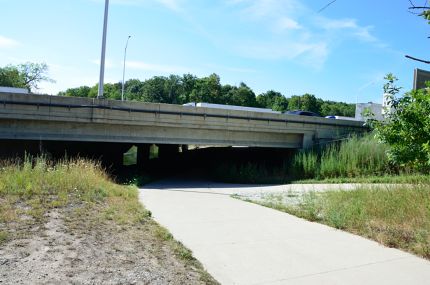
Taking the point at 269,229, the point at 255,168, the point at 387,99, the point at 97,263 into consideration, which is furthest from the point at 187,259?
the point at 255,168

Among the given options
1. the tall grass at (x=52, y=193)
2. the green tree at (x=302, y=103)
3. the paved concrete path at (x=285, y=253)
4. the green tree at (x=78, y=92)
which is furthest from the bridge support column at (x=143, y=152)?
the green tree at (x=78, y=92)

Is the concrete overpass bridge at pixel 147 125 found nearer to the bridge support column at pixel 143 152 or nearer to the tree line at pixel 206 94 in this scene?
the bridge support column at pixel 143 152

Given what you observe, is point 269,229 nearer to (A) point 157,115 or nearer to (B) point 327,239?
(B) point 327,239

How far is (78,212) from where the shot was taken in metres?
7.40

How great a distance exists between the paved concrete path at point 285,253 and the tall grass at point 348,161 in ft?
45.2

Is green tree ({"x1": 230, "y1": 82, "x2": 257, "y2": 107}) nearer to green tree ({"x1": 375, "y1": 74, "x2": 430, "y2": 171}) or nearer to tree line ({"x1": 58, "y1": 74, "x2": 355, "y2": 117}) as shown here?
tree line ({"x1": 58, "y1": 74, "x2": 355, "y2": 117})

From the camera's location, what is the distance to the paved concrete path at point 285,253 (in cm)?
512

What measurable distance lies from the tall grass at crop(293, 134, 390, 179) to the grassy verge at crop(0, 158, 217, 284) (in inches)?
559

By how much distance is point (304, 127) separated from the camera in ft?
89.4

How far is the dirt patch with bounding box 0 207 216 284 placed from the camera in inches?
176

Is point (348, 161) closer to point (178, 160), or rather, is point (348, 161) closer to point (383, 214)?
point (383, 214)

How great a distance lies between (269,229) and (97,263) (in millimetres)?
3732

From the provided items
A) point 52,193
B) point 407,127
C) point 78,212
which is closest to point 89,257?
point 78,212

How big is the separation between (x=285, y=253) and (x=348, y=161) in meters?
17.3
